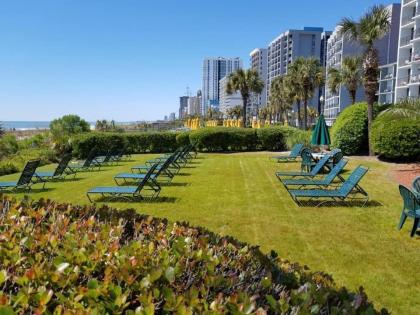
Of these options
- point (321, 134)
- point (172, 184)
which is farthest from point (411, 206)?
point (321, 134)

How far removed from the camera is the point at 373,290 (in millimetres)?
4402

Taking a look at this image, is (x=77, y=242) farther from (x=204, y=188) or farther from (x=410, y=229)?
(x=204, y=188)

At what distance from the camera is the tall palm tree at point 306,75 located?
38500mm

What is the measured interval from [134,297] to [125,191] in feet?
23.4

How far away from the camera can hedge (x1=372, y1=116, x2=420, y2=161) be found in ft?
50.4

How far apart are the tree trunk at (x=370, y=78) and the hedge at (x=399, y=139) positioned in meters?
1.46

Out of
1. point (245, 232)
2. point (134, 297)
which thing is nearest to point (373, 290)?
point (245, 232)

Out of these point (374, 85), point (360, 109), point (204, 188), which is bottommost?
point (204, 188)

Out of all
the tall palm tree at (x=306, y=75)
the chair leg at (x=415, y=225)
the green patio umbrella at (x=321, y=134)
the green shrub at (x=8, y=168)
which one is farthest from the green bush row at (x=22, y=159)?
the tall palm tree at (x=306, y=75)

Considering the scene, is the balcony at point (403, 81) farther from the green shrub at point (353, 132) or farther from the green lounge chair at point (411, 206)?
the green lounge chair at point (411, 206)

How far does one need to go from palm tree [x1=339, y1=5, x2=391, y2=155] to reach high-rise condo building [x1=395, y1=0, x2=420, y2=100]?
3373cm

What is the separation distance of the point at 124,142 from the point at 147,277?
22.2 meters

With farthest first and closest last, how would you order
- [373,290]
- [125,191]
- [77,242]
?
[125,191] < [373,290] < [77,242]

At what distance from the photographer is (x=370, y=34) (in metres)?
17.9
